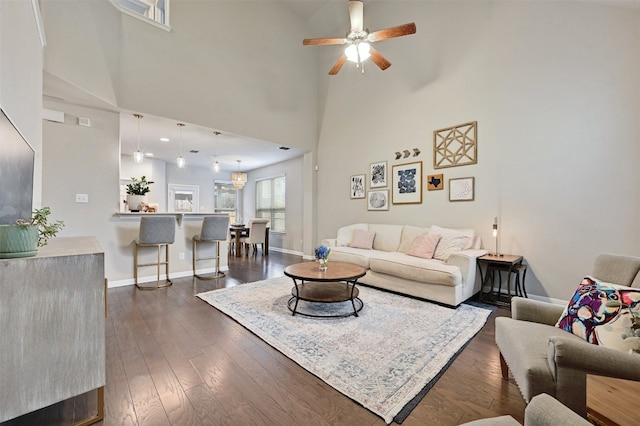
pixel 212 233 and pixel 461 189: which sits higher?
pixel 461 189

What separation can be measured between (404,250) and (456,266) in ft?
3.49

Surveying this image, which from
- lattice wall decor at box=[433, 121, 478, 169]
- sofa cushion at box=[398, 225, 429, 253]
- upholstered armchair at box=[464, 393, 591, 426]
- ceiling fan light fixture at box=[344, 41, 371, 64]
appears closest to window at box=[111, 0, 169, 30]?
ceiling fan light fixture at box=[344, 41, 371, 64]

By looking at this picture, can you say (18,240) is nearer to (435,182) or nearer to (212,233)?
(212,233)

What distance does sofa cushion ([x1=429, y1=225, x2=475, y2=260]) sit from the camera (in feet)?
11.6

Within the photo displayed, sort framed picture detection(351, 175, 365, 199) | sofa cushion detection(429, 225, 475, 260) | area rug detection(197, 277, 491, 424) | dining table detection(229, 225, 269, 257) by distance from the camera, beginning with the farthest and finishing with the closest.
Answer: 1. dining table detection(229, 225, 269, 257)
2. framed picture detection(351, 175, 365, 199)
3. sofa cushion detection(429, 225, 475, 260)
4. area rug detection(197, 277, 491, 424)

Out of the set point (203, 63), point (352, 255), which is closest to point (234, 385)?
point (352, 255)

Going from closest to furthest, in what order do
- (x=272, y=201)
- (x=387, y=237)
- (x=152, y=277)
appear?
1. (x=152, y=277)
2. (x=387, y=237)
3. (x=272, y=201)

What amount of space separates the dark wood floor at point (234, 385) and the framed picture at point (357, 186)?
3.23 metres

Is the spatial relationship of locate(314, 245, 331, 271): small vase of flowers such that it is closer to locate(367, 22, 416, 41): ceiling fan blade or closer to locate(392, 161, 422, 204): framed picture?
locate(392, 161, 422, 204): framed picture

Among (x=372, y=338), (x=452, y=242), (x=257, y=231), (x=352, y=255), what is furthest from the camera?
(x=257, y=231)

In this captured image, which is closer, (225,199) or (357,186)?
(357,186)

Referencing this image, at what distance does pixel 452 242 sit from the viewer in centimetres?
357

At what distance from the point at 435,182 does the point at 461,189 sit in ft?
1.35

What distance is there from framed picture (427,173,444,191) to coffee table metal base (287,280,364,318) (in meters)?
2.23
